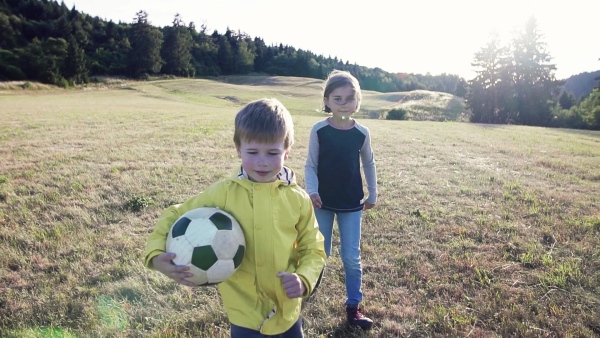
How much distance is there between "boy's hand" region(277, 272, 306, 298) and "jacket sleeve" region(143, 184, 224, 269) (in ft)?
2.03

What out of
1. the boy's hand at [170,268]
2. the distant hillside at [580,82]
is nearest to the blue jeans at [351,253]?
the boy's hand at [170,268]

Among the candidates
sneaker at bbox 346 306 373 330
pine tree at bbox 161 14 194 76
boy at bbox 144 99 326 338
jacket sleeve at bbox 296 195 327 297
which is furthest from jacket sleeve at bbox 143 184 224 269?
pine tree at bbox 161 14 194 76

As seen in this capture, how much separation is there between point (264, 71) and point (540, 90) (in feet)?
209

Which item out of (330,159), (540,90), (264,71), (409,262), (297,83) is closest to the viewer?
(330,159)

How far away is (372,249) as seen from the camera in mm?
4945

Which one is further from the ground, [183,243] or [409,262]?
[183,243]

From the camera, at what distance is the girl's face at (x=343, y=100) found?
3469 mm

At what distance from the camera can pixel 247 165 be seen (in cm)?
224

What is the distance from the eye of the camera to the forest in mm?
42844

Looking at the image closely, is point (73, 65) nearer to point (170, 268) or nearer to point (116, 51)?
point (116, 51)

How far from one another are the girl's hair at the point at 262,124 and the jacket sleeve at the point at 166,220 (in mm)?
371

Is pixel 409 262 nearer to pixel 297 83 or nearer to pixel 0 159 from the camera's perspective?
pixel 0 159

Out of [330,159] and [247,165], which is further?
[330,159]

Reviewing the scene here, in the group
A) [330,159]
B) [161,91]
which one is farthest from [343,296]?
[161,91]
